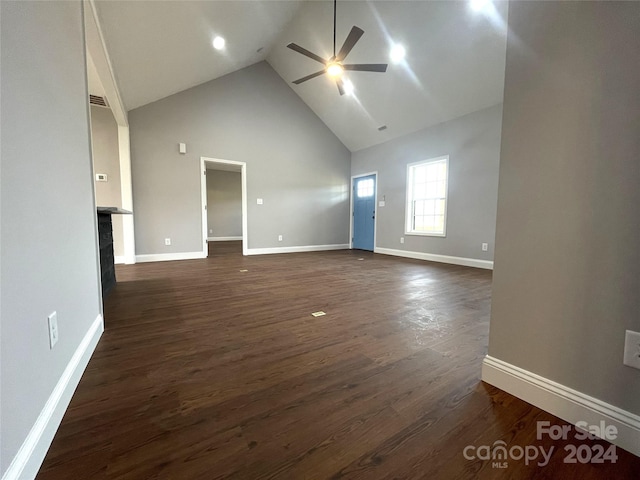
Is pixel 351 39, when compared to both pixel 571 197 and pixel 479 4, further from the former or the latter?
pixel 571 197

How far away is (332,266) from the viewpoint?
4.37 meters

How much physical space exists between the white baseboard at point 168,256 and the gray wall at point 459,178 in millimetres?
4186

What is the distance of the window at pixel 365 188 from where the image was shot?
6.43 meters

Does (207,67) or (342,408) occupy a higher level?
(207,67)

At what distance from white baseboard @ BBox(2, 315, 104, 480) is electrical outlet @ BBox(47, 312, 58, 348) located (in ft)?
0.57

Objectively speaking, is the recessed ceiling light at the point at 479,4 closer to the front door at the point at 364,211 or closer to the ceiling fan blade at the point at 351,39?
the ceiling fan blade at the point at 351,39

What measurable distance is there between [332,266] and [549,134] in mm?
3531

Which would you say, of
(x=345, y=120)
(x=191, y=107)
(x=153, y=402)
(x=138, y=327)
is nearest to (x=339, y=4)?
(x=345, y=120)

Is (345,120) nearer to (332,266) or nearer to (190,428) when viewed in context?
(332,266)

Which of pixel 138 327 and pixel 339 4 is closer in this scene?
pixel 138 327

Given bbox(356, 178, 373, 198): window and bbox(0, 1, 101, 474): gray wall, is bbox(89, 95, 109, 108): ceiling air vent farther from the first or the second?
bbox(356, 178, 373, 198): window

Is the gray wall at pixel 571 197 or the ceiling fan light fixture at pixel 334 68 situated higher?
the ceiling fan light fixture at pixel 334 68

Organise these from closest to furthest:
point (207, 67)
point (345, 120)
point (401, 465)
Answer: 1. point (401, 465)
2. point (207, 67)
3. point (345, 120)

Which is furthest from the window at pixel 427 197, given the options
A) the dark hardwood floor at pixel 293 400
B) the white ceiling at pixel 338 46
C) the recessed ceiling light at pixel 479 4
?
the dark hardwood floor at pixel 293 400
